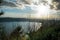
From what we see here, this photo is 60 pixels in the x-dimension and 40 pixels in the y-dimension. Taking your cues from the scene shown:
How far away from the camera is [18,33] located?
1737 mm

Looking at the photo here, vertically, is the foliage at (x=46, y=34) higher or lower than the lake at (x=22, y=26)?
lower

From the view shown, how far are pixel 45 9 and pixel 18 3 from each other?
0.29 meters

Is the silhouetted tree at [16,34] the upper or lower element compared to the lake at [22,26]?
lower

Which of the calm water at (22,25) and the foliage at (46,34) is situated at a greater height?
the calm water at (22,25)

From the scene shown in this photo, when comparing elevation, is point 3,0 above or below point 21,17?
above

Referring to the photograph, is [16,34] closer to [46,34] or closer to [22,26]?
[22,26]

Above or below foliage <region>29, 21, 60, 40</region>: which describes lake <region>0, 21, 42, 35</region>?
above

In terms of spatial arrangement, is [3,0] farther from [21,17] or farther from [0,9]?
[21,17]

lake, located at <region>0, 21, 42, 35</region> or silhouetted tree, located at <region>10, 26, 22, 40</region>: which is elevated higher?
lake, located at <region>0, 21, 42, 35</region>

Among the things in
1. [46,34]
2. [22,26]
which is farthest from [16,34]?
[46,34]

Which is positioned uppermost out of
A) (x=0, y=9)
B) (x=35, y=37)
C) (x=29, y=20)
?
(x=0, y=9)

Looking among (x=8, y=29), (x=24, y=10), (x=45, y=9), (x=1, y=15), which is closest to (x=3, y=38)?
(x=8, y=29)

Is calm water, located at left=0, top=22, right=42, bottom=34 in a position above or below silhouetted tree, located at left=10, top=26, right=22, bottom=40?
above

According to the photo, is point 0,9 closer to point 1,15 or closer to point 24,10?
point 1,15
